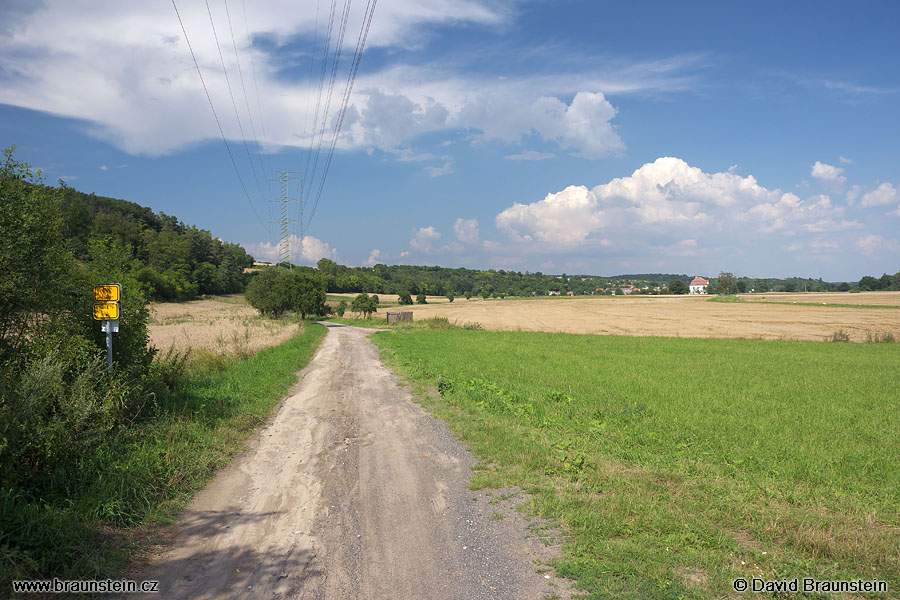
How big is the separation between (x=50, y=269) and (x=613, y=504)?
9.40 m

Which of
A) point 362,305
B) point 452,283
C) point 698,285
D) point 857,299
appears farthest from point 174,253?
point 698,285

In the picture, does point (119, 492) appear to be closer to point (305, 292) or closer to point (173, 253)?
point (305, 292)

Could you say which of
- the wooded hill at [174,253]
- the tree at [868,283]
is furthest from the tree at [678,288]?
the wooded hill at [174,253]

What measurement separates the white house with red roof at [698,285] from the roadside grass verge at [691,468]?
177 metres

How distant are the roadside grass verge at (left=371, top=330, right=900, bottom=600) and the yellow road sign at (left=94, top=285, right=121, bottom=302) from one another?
276 inches

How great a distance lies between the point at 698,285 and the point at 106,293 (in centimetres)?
20186

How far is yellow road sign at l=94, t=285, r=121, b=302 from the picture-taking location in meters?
8.11

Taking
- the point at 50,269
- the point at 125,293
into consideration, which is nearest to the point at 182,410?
the point at 125,293

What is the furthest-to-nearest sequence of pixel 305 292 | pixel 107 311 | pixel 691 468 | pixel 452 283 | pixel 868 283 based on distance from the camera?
pixel 452 283 → pixel 868 283 → pixel 305 292 → pixel 107 311 → pixel 691 468

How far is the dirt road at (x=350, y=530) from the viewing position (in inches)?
177

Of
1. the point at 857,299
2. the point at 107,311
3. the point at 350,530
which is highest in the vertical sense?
the point at 107,311

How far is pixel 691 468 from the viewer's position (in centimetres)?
759

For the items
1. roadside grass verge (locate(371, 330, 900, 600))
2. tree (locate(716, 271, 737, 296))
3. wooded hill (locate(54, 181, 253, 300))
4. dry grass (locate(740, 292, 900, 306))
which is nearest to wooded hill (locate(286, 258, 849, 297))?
tree (locate(716, 271, 737, 296))

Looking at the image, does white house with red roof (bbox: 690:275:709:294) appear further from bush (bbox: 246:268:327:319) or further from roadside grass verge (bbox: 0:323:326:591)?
roadside grass verge (bbox: 0:323:326:591)
